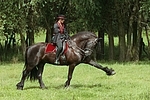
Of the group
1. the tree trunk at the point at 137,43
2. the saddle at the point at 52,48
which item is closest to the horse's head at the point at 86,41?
the saddle at the point at 52,48

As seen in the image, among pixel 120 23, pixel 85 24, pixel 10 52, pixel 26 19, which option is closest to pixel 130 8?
pixel 120 23

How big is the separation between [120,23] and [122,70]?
29.8 feet

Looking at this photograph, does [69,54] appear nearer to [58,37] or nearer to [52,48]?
[52,48]

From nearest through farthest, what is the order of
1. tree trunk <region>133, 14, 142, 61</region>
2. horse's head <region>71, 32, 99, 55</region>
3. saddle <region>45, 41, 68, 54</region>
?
saddle <region>45, 41, 68, 54</region>
horse's head <region>71, 32, 99, 55</region>
tree trunk <region>133, 14, 142, 61</region>

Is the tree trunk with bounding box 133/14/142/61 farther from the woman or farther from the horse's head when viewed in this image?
the woman

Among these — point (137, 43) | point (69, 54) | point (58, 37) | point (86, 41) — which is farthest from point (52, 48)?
point (137, 43)

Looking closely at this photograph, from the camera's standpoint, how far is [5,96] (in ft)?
43.2

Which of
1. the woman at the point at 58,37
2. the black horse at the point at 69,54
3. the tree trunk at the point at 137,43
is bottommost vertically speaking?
the tree trunk at the point at 137,43

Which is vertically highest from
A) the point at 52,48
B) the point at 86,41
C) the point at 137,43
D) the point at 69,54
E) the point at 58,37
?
the point at 58,37

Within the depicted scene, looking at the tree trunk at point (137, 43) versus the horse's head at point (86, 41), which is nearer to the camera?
the horse's head at point (86, 41)

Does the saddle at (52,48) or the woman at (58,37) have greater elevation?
the woman at (58,37)

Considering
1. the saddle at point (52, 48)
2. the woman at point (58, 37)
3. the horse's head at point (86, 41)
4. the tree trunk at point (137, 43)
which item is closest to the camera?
the woman at point (58, 37)

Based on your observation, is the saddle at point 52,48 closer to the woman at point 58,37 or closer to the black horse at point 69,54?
the black horse at point 69,54

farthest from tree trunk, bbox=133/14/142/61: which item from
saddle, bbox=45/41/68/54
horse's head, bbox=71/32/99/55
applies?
saddle, bbox=45/41/68/54
